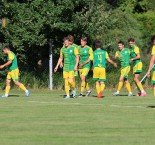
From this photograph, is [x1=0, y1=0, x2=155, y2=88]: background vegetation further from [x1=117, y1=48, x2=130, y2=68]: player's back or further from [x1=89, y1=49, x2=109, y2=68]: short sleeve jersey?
[x1=89, y1=49, x2=109, y2=68]: short sleeve jersey

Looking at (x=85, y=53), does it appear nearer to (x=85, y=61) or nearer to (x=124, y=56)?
(x=85, y=61)

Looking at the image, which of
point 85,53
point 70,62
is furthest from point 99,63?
point 70,62

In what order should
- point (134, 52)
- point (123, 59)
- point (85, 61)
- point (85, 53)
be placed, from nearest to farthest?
point (85, 61), point (85, 53), point (134, 52), point (123, 59)

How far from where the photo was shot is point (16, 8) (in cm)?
3409

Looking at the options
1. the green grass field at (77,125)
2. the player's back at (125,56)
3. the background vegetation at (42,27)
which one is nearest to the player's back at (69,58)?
the player's back at (125,56)

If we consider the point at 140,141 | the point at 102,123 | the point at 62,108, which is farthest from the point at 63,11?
the point at 140,141

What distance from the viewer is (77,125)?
46.7ft

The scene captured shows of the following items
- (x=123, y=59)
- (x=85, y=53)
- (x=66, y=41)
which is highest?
(x=66, y=41)

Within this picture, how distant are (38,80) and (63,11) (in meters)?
3.52

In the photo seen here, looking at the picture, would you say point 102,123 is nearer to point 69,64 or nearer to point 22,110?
point 22,110

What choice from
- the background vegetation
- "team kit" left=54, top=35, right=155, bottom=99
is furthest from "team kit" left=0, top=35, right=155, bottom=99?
the background vegetation

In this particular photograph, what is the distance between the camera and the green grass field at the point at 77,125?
Result: 39.2ft

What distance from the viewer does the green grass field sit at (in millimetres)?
11945

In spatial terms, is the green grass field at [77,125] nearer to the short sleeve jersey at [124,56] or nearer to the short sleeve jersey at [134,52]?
the short sleeve jersey at [134,52]
